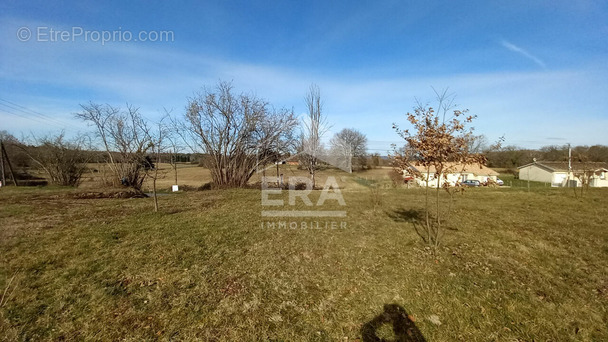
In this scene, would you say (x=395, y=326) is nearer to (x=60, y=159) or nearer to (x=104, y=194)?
(x=104, y=194)

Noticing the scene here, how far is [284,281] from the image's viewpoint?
3.58 m

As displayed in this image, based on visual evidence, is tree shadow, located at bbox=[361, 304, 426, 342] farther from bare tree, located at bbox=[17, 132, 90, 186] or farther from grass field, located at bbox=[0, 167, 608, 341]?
bare tree, located at bbox=[17, 132, 90, 186]

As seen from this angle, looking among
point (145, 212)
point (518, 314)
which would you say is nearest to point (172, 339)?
point (518, 314)

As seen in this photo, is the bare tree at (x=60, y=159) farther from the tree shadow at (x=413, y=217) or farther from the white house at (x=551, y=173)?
the white house at (x=551, y=173)

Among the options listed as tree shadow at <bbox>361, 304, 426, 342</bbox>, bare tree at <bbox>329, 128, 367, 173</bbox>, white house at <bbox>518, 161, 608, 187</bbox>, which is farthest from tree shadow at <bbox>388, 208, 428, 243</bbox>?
white house at <bbox>518, 161, 608, 187</bbox>

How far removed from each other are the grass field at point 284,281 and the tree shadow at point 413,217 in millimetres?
258

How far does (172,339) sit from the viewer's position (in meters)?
2.37

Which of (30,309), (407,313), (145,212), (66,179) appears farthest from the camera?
(66,179)

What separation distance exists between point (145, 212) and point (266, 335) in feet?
20.9

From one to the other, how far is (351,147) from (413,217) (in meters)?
23.6

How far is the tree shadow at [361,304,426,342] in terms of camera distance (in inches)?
100

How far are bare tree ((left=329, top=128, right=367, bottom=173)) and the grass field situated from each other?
67.7 feet

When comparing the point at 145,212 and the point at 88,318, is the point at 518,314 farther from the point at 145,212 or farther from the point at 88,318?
the point at 145,212

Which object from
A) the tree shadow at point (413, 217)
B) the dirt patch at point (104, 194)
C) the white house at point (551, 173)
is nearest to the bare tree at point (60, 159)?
the dirt patch at point (104, 194)
